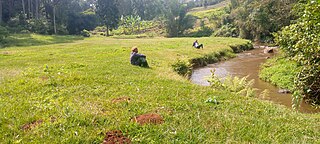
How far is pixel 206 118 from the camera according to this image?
6.58 metres

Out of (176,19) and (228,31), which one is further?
(176,19)

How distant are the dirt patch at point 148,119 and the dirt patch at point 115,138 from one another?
702 mm

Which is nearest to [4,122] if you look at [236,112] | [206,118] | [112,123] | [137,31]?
[112,123]

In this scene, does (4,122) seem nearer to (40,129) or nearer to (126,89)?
(40,129)

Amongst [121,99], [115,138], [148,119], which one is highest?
[121,99]

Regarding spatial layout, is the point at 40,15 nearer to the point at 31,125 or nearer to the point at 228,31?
the point at 228,31

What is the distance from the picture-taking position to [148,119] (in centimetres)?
628

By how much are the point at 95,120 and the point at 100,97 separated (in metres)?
2.02

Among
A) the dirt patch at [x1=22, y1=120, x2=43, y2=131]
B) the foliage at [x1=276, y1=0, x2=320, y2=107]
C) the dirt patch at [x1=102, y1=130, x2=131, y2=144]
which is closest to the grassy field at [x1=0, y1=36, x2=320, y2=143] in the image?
the dirt patch at [x1=22, y1=120, x2=43, y2=131]

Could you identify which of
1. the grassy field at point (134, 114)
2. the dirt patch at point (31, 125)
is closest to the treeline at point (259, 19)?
the grassy field at point (134, 114)

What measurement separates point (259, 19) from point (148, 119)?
1624 inches

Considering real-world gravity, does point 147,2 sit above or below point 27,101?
above

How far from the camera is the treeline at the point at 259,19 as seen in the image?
121 ft

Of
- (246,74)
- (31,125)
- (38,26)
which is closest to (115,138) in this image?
(31,125)
